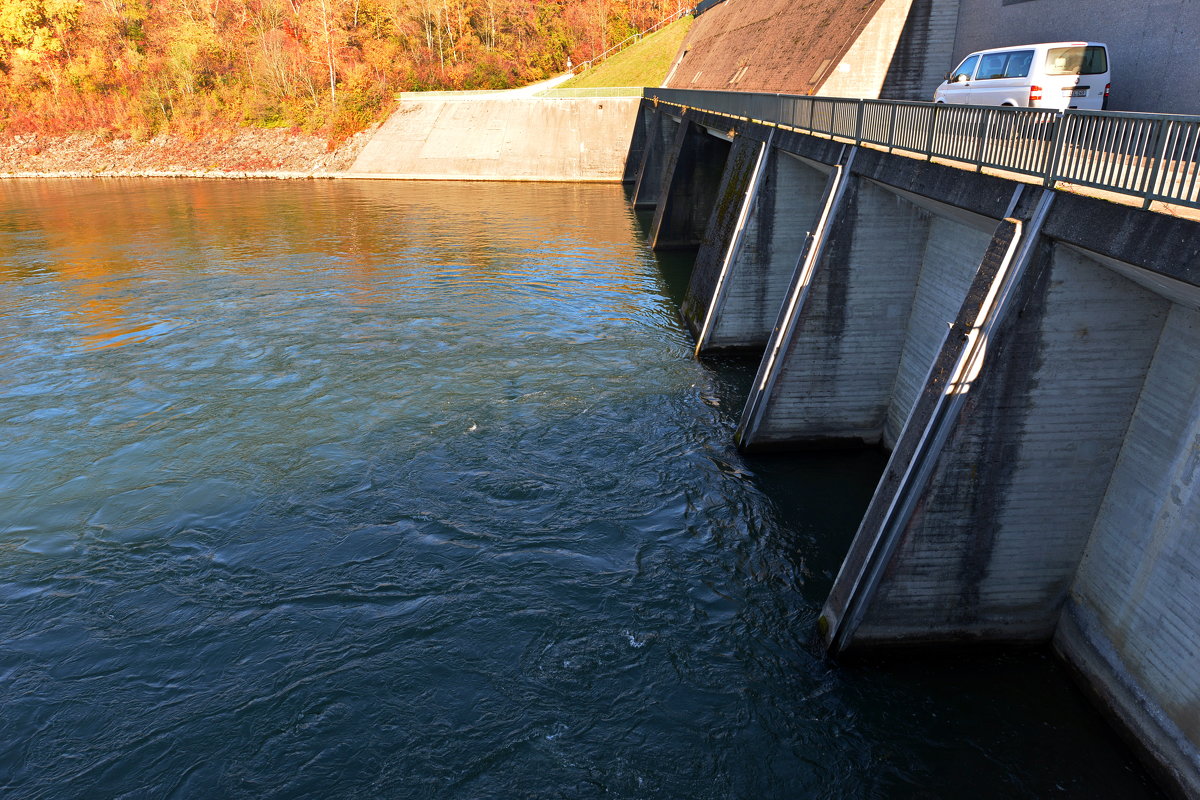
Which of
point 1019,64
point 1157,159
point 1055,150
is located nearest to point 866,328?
point 1055,150

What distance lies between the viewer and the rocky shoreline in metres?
60.9

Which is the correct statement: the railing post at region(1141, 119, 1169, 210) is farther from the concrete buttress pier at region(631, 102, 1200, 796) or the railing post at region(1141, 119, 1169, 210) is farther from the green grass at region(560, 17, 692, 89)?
the green grass at region(560, 17, 692, 89)

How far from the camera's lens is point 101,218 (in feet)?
145

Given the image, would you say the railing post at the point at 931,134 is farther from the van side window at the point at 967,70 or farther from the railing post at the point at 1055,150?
the van side window at the point at 967,70

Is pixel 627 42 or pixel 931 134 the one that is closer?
pixel 931 134

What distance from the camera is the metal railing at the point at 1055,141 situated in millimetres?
7461

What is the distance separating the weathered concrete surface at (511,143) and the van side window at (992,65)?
3890cm

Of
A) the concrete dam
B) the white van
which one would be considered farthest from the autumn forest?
the concrete dam

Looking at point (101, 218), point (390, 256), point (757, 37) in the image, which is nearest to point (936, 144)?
point (390, 256)

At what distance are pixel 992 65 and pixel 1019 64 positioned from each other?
3.39 ft

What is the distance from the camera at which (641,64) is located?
222 ft

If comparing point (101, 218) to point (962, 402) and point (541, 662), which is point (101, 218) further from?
point (962, 402)

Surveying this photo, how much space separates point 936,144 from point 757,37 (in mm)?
30679

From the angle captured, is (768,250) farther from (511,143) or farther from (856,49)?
(511,143)
